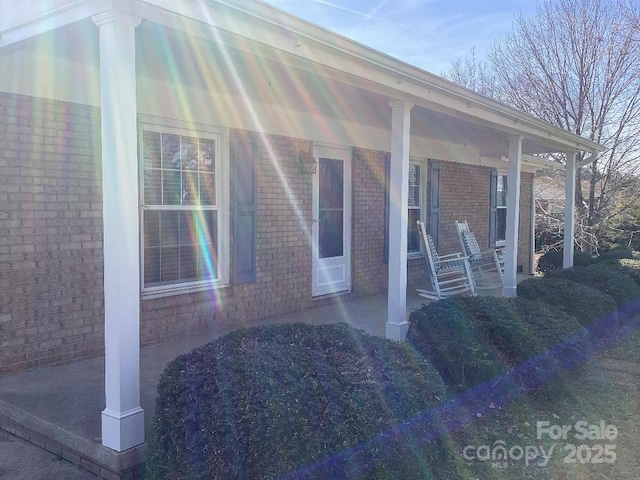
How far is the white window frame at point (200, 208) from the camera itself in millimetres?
5062

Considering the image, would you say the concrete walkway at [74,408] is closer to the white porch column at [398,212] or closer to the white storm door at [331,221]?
the white porch column at [398,212]

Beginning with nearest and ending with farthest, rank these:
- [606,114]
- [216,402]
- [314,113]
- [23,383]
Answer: [216,402], [23,383], [314,113], [606,114]

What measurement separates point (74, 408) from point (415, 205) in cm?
659

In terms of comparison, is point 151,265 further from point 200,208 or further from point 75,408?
point 75,408

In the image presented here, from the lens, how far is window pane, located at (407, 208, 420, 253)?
902 cm

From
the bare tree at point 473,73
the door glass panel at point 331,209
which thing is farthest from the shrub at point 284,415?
the bare tree at point 473,73

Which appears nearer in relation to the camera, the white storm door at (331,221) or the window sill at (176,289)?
the window sill at (176,289)

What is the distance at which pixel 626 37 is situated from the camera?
12820 mm

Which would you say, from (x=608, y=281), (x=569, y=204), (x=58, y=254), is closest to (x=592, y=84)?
(x=569, y=204)

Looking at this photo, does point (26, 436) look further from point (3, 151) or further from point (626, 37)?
point (626, 37)

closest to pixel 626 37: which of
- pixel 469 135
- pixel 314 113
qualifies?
pixel 469 135

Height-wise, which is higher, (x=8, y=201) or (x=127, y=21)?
(x=127, y=21)

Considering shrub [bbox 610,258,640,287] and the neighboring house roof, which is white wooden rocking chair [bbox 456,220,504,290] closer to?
shrub [bbox 610,258,640,287]

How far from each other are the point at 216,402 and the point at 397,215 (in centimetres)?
309
